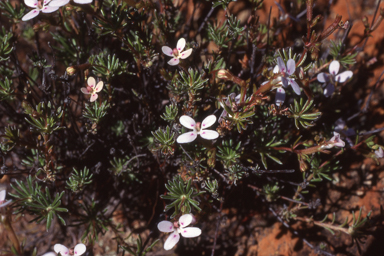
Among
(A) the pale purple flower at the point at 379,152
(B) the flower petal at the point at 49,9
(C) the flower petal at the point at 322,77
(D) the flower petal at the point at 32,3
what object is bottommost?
(A) the pale purple flower at the point at 379,152

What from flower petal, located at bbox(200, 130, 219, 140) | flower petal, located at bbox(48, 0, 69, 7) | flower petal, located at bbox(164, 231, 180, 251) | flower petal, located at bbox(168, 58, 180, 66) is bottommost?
flower petal, located at bbox(164, 231, 180, 251)

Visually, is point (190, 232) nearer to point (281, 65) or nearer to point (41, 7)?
point (281, 65)

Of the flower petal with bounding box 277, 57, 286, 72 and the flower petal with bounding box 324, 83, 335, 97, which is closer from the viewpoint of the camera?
the flower petal with bounding box 277, 57, 286, 72

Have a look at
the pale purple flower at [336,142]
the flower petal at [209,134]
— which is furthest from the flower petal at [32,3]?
the pale purple flower at [336,142]

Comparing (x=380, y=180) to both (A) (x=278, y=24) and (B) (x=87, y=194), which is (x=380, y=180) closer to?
(A) (x=278, y=24)

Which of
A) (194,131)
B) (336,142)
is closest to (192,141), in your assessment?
(194,131)

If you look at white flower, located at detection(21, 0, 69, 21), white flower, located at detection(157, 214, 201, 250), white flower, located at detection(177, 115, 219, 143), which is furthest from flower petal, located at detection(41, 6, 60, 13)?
white flower, located at detection(157, 214, 201, 250)

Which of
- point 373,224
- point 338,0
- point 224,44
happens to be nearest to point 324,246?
point 373,224

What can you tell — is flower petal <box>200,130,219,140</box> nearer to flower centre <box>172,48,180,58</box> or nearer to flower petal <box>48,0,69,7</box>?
flower centre <box>172,48,180,58</box>

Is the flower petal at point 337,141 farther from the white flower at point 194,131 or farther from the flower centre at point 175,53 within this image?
the flower centre at point 175,53
